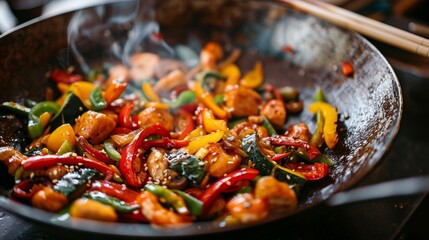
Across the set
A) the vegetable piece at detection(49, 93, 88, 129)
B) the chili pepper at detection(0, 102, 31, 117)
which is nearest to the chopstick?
the vegetable piece at detection(49, 93, 88, 129)

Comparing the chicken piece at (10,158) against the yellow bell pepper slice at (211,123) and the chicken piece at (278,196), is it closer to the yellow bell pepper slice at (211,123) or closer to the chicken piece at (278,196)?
the yellow bell pepper slice at (211,123)

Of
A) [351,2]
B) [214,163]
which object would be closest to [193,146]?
[214,163]

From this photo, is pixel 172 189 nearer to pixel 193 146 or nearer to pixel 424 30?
pixel 193 146

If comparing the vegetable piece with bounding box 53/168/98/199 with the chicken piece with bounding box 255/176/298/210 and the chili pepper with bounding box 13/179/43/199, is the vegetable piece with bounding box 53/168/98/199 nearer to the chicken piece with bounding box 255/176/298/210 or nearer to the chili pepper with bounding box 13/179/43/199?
the chili pepper with bounding box 13/179/43/199

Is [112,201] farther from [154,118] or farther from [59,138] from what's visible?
[154,118]

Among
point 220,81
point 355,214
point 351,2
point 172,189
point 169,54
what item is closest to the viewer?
point 172,189
